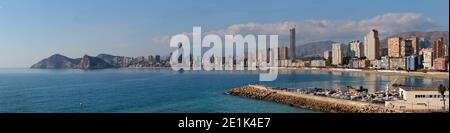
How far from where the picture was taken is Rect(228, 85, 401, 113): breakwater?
9320 mm

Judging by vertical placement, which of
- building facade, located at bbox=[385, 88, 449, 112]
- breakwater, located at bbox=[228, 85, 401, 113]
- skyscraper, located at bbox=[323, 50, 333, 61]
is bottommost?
breakwater, located at bbox=[228, 85, 401, 113]

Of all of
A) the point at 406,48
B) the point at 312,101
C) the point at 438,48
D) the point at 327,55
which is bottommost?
the point at 312,101

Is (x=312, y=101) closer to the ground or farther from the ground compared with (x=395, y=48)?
closer to the ground

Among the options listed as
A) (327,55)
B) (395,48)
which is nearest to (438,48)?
(395,48)

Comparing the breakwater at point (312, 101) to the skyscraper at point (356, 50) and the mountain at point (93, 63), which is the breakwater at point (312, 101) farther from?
the skyscraper at point (356, 50)

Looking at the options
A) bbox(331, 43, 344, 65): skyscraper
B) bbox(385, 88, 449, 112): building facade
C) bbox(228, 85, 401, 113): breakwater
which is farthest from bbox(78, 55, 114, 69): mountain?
bbox(385, 88, 449, 112): building facade

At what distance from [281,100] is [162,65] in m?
17.6

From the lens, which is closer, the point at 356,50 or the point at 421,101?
the point at 421,101

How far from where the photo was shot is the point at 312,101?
36.5 feet

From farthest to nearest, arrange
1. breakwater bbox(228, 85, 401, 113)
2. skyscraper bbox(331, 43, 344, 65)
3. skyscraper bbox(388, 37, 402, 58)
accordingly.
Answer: skyscraper bbox(331, 43, 344, 65) < skyscraper bbox(388, 37, 402, 58) < breakwater bbox(228, 85, 401, 113)

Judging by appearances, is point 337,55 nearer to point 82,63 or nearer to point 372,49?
point 372,49

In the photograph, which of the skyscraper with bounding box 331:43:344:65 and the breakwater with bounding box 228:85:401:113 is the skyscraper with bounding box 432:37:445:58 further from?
the breakwater with bounding box 228:85:401:113
